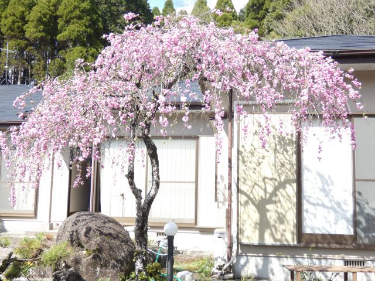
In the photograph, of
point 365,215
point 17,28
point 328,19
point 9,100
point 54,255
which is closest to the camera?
point 54,255

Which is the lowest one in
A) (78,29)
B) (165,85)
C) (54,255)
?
(54,255)

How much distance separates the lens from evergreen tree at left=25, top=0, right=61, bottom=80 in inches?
860

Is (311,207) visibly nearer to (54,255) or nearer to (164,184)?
(54,255)

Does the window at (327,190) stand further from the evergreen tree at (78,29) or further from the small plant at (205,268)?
the evergreen tree at (78,29)

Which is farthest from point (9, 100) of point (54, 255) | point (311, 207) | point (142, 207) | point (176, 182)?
point (311, 207)

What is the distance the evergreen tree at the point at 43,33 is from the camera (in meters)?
21.8

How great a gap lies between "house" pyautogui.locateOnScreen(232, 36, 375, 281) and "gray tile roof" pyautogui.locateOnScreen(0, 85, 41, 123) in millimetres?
6398

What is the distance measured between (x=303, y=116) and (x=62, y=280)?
11.9 feet

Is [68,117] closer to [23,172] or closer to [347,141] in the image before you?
[23,172]

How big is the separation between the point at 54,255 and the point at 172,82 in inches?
107

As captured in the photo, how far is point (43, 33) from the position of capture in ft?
71.8

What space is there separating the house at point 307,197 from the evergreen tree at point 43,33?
18628 millimetres

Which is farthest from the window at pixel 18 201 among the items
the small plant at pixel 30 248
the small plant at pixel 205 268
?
the small plant at pixel 205 268

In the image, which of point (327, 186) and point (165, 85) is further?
point (327, 186)
